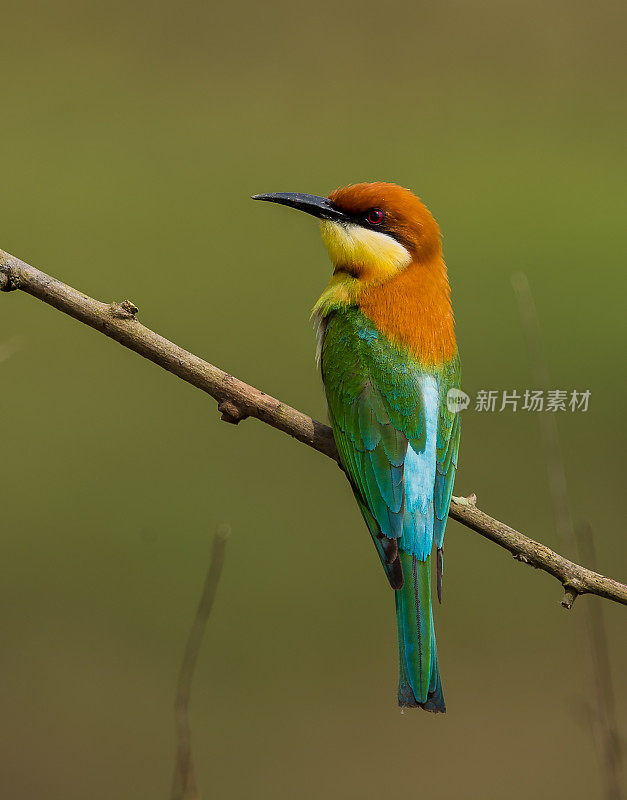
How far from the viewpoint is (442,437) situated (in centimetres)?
235

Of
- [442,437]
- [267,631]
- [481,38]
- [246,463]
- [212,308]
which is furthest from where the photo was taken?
[481,38]

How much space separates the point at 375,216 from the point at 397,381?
0.48 metres

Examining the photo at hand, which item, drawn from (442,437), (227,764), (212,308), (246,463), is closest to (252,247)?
(212,308)

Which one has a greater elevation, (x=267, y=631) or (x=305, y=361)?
(x=305, y=361)

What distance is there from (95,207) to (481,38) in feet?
11.5

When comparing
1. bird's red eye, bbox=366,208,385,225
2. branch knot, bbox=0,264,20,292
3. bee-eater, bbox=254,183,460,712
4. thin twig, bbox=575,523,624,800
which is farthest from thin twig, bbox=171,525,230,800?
bird's red eye, bbox=366,208,385,225

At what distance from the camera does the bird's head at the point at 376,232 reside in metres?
2.53

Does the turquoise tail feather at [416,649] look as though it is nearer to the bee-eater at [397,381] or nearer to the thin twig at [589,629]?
the bee-eater at [397,381]

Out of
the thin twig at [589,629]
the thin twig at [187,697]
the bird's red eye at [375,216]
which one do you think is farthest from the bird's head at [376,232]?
the thin twig at [187,697]

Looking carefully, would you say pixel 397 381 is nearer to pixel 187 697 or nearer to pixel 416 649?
pixel 416 649

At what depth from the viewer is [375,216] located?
8.39 feet

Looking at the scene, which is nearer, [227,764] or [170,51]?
[227,764]

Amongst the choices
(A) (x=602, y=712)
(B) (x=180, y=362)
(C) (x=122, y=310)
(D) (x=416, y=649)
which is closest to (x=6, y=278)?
(C) (x=122, y=310)

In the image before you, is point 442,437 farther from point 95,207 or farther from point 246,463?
point 95,207
